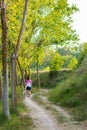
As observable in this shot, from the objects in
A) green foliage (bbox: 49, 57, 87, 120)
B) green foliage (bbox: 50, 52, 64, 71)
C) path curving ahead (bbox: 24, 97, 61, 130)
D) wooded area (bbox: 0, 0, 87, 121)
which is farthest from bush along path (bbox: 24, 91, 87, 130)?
green foliage (bbox: 50, 52, 64, 71)

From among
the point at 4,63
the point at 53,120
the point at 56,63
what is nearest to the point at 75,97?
the point at 53,120

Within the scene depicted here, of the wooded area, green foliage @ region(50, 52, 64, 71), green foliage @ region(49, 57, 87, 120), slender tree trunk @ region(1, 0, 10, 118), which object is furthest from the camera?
green foliage @ region(50, 52, 64, 71)

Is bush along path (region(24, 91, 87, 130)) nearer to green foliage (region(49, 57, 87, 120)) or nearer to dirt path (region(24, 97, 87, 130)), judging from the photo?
dirt path (region(24, 97, 87, 130))

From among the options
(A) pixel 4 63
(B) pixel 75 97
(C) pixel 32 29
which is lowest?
(B) pixel 75 97

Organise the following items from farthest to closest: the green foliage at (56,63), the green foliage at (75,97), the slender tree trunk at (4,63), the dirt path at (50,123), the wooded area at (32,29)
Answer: the green foliage at (56,63) → the green foliage at (75,97) → the wooded area at (32,29) → the slender tree trunk at (4,63) → the dirt path at (50,123)

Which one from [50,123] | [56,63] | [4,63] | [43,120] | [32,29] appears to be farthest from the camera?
[56,63]

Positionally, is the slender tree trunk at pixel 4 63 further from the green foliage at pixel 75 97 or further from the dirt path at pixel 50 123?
the green foliage at pixel 75 97

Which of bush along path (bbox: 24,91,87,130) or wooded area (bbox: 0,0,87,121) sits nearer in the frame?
bush along path (bbox: 24,91,87,130)

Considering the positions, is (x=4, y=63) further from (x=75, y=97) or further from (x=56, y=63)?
(x=56, y=63)

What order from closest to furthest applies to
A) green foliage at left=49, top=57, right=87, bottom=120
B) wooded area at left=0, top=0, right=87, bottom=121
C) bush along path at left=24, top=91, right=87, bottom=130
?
bush along path at left=24, top=91, right=87, bottom=130, wooded area at left=0, top=0, right=87, bottom=121, green foliage at left=49, top=57, right=87, bottom=120

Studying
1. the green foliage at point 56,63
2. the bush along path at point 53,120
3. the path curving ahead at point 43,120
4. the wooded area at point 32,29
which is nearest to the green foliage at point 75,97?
the bush along path at point 53,120

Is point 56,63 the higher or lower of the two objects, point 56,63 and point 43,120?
the higher

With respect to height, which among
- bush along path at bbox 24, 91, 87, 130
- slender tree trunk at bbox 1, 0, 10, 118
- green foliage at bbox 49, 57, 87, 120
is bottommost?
bush along path at bbox 24, 91, 87, 130

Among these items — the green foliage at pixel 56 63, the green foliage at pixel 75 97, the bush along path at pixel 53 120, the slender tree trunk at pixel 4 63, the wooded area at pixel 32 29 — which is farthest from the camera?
the green foliage at pixel 56 63
